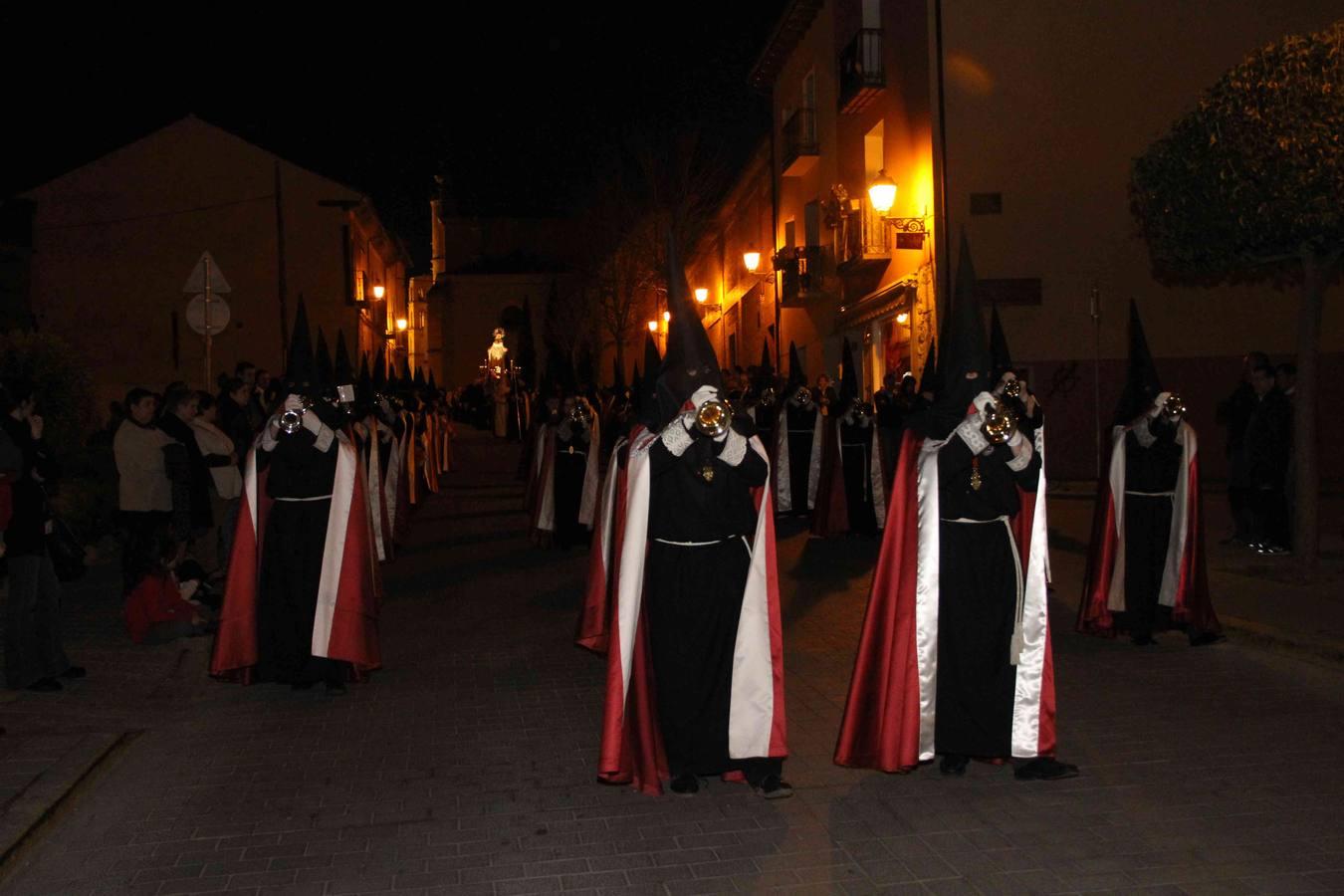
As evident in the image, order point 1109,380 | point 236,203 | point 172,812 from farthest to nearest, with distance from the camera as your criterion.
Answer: point 236,203 < point 1109,380 < point 172,812

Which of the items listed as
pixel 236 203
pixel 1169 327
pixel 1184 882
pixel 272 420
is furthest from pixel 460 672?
pixel 236 203

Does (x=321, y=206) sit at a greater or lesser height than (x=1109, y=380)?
greater

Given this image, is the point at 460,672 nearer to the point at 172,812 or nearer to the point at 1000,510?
the point at 172,812

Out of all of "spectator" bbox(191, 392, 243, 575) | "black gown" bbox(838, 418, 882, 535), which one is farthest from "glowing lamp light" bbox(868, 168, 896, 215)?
"spectator" bbox(191, 392, 243, 575)

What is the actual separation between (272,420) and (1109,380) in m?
17.5

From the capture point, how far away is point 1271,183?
35.2ft

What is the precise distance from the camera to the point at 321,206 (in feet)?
149

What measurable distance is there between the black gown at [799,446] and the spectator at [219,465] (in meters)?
8.84

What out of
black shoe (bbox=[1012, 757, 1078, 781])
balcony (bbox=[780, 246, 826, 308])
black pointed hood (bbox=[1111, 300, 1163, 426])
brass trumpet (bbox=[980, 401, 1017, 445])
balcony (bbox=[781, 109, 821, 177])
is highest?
balcony (bbox=[781, 109, 821, 177])

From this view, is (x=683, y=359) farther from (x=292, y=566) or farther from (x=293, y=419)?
(x=292, y=566)

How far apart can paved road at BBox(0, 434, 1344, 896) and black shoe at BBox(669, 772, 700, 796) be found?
3.4 inches

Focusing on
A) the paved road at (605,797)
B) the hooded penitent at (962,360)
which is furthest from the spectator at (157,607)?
the hooded penitent at (962,360)

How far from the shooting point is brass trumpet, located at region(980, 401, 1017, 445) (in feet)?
19.6

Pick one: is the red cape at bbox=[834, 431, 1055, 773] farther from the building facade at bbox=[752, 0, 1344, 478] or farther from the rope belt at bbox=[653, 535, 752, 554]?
the building facade at bbox=[752, 0, 1344, 478]
